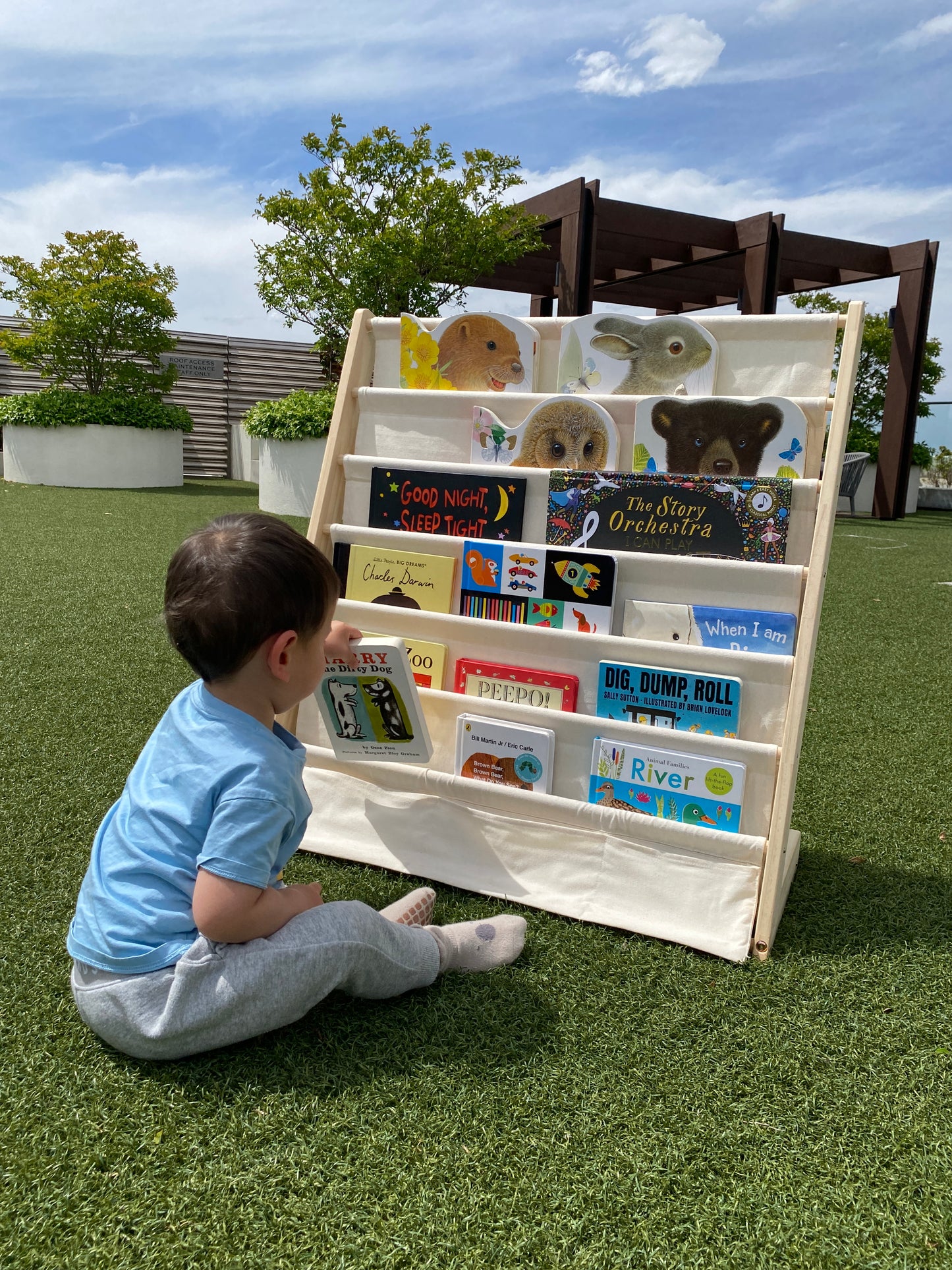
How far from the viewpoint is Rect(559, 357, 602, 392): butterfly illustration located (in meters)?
1.83

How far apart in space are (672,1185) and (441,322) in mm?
1699

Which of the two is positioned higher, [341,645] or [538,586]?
[538,586]

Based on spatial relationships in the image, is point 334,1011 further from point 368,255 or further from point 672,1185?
point 368,255

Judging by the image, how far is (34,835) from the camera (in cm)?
196

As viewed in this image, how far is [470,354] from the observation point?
1.96m

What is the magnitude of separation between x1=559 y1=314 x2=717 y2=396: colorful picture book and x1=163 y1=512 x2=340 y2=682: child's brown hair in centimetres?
81

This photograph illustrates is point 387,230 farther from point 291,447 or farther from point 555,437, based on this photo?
point 555,437

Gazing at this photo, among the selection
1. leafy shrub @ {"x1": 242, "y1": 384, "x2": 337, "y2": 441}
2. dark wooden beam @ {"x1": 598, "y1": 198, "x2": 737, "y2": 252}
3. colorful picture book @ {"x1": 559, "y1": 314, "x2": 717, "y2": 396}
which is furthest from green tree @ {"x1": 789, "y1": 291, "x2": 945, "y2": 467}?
colorful picture book @ {"x1": 559, "y1": 314, "x2": 717, "y2": 396}

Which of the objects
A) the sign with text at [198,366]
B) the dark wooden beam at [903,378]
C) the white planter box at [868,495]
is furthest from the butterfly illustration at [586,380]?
the sign with text at [198,366]

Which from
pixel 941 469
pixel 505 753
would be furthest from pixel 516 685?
pixel 941 469

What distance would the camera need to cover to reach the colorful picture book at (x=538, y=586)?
180cm

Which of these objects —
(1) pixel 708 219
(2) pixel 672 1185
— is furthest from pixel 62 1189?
(1) pixel 708 219

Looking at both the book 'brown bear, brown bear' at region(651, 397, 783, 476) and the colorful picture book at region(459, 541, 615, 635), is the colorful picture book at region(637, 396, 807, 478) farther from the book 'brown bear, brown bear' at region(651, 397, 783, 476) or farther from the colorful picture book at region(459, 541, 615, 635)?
the colorful picture book at region(459, 541, 615, 635)

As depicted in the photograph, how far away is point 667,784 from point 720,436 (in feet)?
2.28
